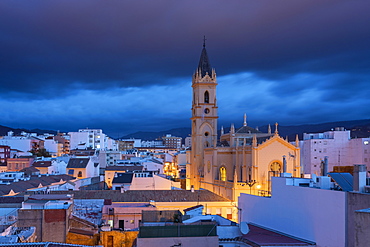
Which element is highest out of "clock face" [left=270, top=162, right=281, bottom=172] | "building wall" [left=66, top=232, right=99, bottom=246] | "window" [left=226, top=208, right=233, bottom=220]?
"clock face" [left=270, top=162, right=281, bottom=172]

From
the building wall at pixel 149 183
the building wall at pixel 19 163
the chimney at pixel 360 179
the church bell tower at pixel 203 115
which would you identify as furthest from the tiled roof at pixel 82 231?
the building wall at pixel 19 163

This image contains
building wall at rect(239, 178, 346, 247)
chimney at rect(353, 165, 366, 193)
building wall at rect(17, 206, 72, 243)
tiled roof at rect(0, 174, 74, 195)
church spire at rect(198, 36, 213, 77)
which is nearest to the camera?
chimney at rect(353, 165, 366, 193)

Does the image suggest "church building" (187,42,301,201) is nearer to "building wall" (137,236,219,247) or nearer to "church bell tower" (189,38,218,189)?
"church bell tower" (189,38,218,189)

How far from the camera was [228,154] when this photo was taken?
5684cm

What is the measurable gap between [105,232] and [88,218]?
8.44 metres

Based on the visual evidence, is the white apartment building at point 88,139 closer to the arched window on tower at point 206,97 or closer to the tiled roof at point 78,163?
the tiled roof at point 78,163

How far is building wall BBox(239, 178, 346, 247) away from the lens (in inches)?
798

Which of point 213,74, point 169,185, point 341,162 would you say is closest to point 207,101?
point 213,74

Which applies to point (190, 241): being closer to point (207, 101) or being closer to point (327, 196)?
point (327, 196)

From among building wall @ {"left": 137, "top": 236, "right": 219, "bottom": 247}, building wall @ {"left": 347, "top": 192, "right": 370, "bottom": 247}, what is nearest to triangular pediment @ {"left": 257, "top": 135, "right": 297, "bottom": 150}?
building wall @ {"left": 347, "top": 192, "right": 370, "bottom": 247}

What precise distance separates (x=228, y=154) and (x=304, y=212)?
34.0m

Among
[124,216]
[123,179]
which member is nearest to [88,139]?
[123,179]

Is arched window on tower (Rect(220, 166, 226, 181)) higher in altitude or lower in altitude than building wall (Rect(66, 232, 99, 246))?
higher

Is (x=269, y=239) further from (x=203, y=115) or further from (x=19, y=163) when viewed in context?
(x=19, y=163)
